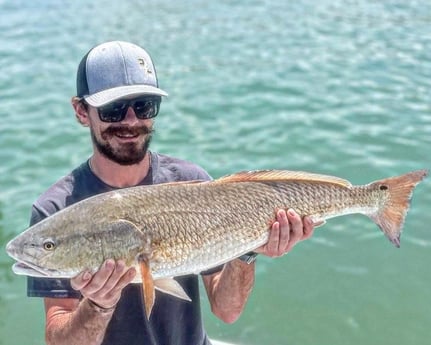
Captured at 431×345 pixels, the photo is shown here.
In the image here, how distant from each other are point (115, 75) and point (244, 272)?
129 centimetres

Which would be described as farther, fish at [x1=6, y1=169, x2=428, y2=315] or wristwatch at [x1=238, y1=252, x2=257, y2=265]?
wristwatch at [x1=238, y1=252, x2=257, y2=265]

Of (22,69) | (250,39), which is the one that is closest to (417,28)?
(250,39)

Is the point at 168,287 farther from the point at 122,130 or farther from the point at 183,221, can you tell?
the point at 122,130

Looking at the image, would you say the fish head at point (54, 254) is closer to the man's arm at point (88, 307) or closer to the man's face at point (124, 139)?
the man's arm at point (88, 307)

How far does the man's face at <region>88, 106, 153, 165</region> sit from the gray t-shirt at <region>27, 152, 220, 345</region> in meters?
0.17

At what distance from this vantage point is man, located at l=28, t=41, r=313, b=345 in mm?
3186

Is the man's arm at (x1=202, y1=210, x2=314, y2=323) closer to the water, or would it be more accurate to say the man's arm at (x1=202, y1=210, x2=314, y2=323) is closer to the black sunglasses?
the black sunglasses

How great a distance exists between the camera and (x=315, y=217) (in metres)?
3.24

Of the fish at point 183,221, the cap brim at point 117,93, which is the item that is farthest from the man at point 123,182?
the fish at point 183,221

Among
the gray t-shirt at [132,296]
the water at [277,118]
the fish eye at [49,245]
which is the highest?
the fish eye at [49,245]

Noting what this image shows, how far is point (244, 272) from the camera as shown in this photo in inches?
137

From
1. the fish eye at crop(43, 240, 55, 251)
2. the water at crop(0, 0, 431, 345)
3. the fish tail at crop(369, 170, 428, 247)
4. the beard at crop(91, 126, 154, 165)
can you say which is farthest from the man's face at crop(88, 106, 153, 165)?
the water at crop(0, 0, 431, 345)

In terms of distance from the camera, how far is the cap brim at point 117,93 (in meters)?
3.20

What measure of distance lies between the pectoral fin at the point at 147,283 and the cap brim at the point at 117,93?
86 cm
